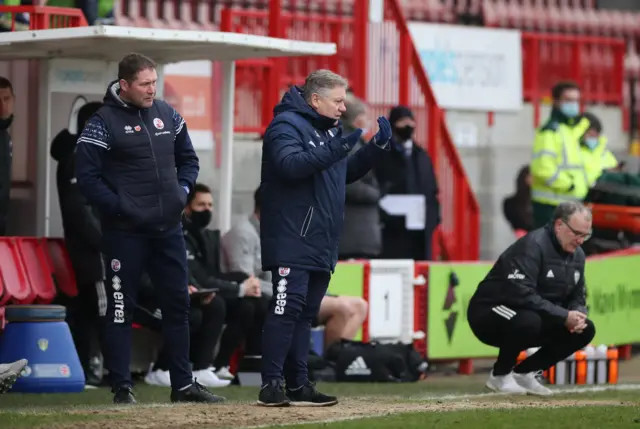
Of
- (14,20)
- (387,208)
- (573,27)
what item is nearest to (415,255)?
(387,208)

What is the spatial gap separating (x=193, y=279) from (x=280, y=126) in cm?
357

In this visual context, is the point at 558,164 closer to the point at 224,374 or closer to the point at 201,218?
the point at 201,218

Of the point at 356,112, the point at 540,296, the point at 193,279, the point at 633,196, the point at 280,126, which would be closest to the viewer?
the point at 280,126

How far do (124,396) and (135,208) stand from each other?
1.20 metres

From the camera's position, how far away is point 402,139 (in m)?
15.6

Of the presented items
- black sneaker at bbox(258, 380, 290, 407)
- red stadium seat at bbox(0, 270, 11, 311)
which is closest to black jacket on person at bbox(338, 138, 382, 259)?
red stadium seat at bbox(0, 270, 11, 311)

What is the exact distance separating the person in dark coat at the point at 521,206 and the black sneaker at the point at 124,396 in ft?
26.9

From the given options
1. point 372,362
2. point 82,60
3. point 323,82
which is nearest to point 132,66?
point 323,82

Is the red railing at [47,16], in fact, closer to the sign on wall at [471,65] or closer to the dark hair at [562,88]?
the dark hair at [562,88]

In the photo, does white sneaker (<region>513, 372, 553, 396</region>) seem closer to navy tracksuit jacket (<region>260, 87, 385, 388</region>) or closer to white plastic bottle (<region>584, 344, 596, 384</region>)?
white plastic bottle (<region>584, 344, 596, 384</region>)

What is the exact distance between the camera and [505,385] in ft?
40.7

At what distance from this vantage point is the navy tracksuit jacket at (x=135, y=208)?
10438 mm

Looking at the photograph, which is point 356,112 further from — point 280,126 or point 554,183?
point 280,126

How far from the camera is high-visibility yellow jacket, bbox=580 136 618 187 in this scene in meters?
16.7
